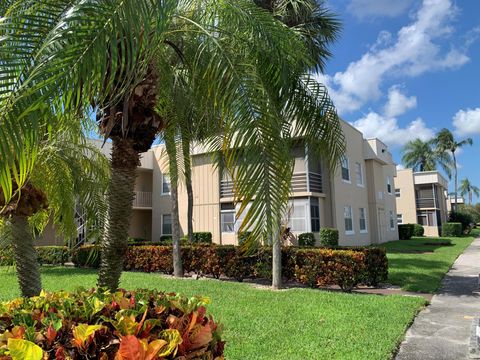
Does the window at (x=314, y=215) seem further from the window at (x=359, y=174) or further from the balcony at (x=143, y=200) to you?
the balcony at (x=143, y=200)

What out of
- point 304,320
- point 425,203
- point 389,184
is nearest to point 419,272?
point 304,320

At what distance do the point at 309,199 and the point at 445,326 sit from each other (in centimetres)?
1492

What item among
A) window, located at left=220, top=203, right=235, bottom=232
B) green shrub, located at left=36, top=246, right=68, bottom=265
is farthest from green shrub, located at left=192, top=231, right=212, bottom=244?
green shrub, located at left=36, top=246, right=68, bottom=265

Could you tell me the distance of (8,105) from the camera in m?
2.95

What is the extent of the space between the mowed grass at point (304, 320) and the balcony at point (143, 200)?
16319 millimetres

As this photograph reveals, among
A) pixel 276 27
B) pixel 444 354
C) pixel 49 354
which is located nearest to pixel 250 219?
pixel 49 354

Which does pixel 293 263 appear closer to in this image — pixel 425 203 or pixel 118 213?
pixel 118 213

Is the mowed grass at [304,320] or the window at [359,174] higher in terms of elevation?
the window at [359,174]

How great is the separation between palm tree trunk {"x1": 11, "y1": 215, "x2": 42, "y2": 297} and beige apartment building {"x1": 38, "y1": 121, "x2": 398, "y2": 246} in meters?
13.6

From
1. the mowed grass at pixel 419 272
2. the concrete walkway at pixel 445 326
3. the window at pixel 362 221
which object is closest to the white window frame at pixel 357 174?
the window at pixel 362 221

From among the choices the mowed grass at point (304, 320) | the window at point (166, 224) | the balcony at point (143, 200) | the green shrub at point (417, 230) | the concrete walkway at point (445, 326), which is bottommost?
the concrete walkway at point (445, 326)

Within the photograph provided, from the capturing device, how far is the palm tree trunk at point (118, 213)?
16.5ft

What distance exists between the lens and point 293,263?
39.1 feet

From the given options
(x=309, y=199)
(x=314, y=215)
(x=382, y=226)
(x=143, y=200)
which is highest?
(x=143, y=200)
